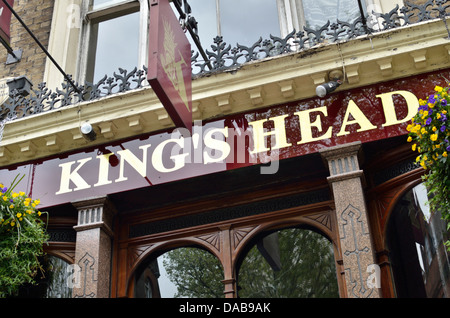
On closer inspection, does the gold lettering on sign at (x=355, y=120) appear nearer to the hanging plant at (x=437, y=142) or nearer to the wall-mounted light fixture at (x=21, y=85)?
the hanging plant at (x=437, y=142)

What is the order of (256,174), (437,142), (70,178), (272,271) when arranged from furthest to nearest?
(70,178), (256,174), (272,271), (437,142)

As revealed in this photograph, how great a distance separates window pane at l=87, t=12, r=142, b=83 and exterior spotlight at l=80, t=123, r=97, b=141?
219 centimetres

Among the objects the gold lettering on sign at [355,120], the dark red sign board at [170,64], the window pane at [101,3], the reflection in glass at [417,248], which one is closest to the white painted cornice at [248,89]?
the gold lettering on sign at [355,120]

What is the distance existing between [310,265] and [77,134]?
357cm

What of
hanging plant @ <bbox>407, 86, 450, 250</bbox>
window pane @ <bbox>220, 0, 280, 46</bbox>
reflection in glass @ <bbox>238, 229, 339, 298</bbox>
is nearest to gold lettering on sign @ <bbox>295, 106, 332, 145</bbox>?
reflection in glass @ <bbox>238, 229, 339, 298</bbox>

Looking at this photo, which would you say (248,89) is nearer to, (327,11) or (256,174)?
(256,174)

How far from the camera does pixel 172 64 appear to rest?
7.34 metres

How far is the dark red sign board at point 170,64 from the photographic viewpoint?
22.5 ft

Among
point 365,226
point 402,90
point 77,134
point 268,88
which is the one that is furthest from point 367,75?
point 77,134

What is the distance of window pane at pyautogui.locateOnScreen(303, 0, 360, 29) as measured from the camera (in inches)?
386

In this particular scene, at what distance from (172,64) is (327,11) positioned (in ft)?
11.9

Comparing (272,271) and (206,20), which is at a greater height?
(206,20)

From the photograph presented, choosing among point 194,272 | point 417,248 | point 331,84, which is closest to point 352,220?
point 417,248

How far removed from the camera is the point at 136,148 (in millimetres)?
8805
